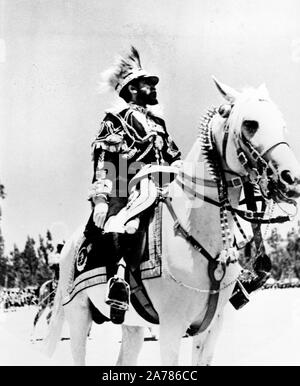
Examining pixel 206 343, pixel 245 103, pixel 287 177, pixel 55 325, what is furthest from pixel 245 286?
pixel 55 325

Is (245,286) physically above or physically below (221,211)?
below

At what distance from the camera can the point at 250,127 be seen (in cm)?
369

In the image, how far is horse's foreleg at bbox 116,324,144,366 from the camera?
469 centimetres

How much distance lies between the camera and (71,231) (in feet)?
16.5

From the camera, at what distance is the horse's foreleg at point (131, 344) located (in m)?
4.69

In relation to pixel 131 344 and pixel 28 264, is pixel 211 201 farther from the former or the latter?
pixel 28 264

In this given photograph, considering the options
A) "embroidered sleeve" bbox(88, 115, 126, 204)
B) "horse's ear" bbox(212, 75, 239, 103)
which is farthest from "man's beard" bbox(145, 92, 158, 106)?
"horse's ear" bbox(212, 75, 239, 103)

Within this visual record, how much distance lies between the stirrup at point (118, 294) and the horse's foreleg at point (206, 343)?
489mm

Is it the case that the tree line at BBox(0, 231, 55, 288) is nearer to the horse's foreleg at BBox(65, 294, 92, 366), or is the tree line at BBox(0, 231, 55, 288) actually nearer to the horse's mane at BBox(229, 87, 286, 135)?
the horse's foreleg at BBox(65, 294, 92, 366)

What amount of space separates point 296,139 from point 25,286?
8.03ft

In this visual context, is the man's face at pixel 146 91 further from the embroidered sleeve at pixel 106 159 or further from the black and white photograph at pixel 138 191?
the embroidered sleeve at pixel 106 159

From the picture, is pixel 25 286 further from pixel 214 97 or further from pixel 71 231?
pixel 214 97

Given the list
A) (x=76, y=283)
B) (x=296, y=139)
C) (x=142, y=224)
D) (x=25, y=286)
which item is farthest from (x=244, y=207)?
(x=25, y=286)

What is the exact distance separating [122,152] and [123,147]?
34 millimetres
